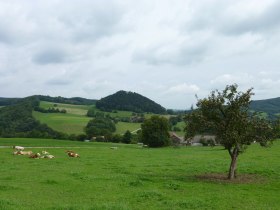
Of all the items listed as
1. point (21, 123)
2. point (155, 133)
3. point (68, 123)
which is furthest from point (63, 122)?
point (155, 133)

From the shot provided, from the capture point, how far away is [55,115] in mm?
168750

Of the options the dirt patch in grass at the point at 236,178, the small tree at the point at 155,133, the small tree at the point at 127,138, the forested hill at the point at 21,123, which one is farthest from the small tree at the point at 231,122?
the forested hill at the point at 21,123

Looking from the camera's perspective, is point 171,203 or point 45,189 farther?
point 45,189

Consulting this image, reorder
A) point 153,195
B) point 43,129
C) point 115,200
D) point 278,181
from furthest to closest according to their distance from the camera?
1. point 43,129
2. point 278,181
3. point 153,195
4. point 115,200

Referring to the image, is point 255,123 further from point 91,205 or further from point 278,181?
point 91,205

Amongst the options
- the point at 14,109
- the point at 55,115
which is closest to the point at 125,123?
the point at 55,115

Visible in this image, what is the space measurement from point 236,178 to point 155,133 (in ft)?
212

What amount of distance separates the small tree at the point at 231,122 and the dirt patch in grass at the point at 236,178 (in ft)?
2.31

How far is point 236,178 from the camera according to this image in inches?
1060

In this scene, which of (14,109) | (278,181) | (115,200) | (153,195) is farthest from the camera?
(14,109)

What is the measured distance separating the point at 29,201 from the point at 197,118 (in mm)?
13310

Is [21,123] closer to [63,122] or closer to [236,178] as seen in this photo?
[63,122]

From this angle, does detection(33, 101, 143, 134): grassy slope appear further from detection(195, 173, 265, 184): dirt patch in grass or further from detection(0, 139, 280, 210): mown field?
detection(195, 173, 265, 184): dirt patch in grass

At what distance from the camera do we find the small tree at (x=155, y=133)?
91.6 metres
